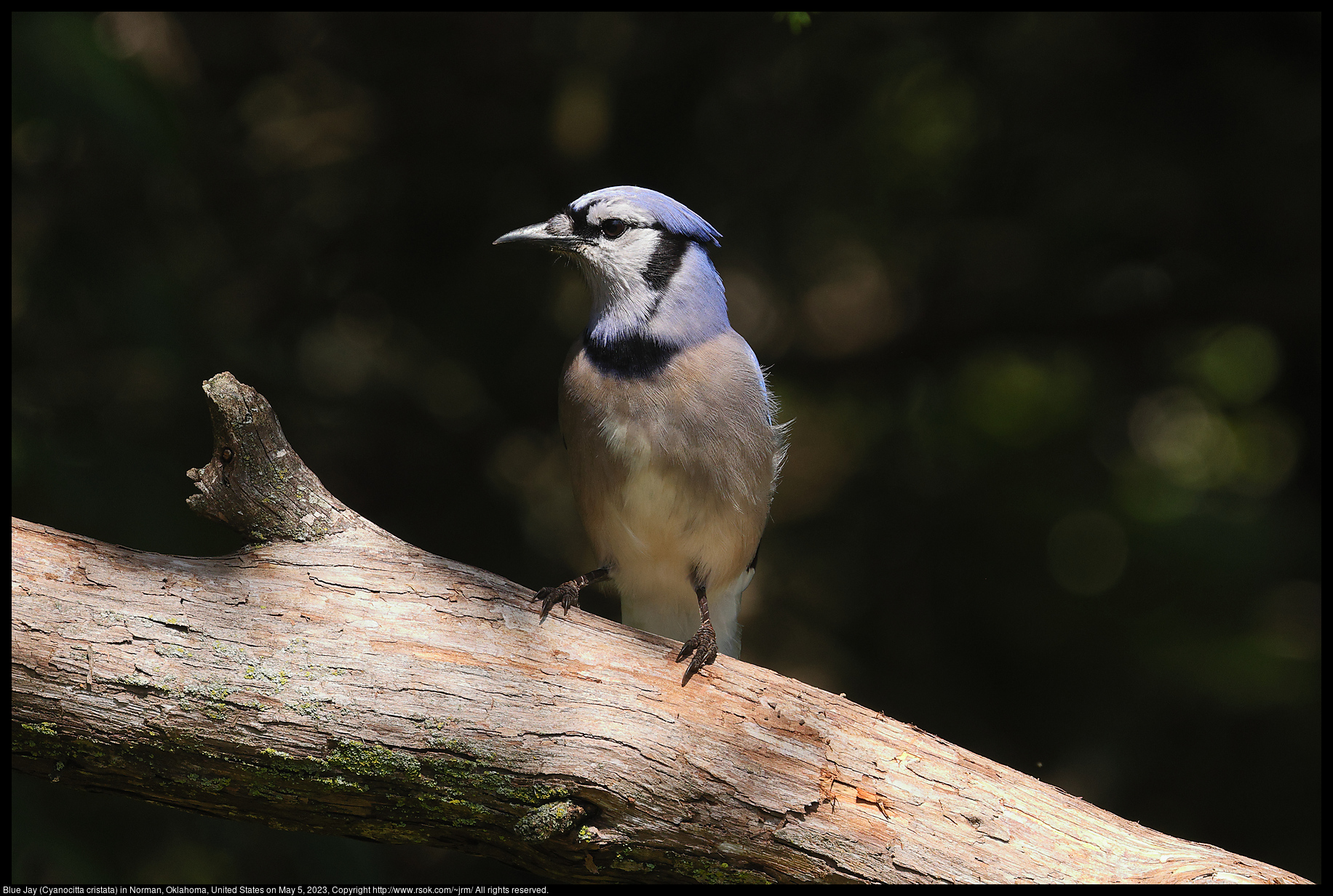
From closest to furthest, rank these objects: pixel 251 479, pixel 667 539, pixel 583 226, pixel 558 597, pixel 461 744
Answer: pixel 461 744 < pixel 251 479 < pixel 558 597 < pixel 667 539 < pixel 583 226

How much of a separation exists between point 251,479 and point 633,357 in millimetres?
1274

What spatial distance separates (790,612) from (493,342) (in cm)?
216

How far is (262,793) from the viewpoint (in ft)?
7.85

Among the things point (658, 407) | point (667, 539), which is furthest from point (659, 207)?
point (667, 539)

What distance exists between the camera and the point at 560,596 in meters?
2.89

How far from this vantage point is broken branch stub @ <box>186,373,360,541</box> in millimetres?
2596

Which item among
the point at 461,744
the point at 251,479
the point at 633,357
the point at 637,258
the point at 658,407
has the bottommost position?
the point at 461,744

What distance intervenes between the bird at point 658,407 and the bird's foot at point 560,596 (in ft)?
0.24

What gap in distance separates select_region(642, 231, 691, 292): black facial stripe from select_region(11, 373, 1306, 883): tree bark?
54.4 inches

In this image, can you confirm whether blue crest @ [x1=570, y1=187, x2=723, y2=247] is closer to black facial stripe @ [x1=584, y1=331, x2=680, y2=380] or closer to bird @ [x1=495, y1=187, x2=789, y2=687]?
bird @ [x1=495, y1=187, x2=789, y2=687]

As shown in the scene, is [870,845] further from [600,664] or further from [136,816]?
[136,816]

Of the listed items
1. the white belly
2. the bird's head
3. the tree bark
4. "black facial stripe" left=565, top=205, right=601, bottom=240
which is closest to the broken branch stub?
the tree bark

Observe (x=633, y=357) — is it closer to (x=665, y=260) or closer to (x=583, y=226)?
(x=665, y=260)

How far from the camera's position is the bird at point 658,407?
322 centimetres
